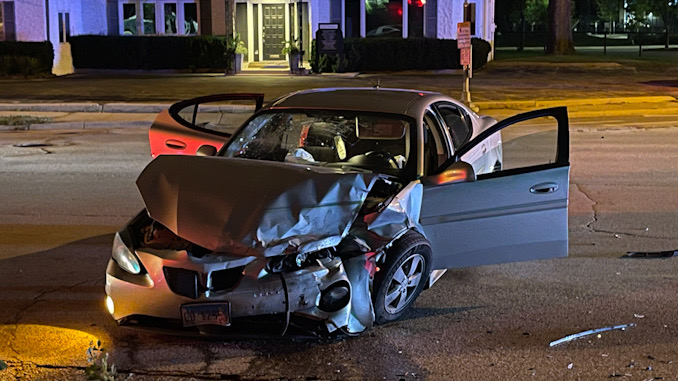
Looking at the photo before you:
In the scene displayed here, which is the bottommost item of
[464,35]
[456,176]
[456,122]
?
[456,176]

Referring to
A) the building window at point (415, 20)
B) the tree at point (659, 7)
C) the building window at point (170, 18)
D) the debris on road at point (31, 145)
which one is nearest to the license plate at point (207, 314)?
the debris on road at point (31, 145)

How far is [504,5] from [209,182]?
63.9 m

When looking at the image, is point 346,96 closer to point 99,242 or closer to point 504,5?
point 99,242

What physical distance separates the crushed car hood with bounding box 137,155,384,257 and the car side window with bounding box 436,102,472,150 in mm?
2083

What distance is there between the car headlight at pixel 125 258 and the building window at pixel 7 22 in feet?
85.7

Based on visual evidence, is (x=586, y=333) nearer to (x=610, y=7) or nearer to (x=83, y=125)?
(x=83, y=125)

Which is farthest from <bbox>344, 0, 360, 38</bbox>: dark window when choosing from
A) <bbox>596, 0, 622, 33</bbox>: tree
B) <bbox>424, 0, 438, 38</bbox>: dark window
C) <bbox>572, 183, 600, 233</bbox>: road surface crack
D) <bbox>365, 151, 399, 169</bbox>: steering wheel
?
<bbox>596, 0, 622, 33</bbox>: tree

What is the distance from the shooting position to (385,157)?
715cm

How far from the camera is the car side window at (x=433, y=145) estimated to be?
23.7 feet

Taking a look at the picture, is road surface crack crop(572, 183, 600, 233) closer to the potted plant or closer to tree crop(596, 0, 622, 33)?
the potted plant

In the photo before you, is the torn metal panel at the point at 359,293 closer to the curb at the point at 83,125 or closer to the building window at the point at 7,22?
the curb at the point at 83,125

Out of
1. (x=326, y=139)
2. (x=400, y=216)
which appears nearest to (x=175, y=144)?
(x=326, y=139)

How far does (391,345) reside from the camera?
18.9 ft

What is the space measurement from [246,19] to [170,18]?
10.2 ft
